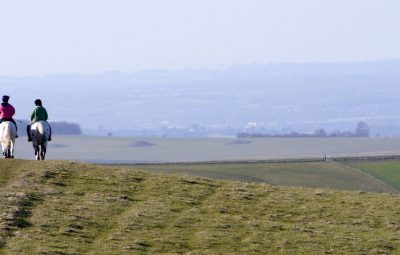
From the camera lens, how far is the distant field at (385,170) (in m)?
105

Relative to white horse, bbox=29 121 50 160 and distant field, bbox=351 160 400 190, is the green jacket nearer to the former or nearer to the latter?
white horse, bbox=29 121 50 160

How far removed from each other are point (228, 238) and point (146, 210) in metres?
4.34

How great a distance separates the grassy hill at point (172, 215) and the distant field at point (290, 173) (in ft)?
172

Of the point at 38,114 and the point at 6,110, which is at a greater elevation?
the point at 6,110

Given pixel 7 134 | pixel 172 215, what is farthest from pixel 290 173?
pixel 172 215

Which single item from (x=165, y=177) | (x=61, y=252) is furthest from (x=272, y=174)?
(x=61, y=252)

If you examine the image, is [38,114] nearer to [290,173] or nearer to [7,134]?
[7,134]

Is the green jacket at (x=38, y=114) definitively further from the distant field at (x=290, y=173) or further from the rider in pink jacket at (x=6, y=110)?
the distant field at (x=290, y=173)

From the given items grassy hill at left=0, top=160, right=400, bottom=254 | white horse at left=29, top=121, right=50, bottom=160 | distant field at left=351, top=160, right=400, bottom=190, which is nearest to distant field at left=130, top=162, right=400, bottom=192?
distant field at left=351, top=160, right=400, bottom=190

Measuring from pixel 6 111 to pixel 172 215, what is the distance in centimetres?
1343

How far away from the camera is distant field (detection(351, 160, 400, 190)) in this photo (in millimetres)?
105475

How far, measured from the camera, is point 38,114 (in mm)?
51938

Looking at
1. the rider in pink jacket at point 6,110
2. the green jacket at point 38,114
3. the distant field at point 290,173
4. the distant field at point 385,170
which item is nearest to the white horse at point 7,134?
the rider in pink jacket at point 6,110

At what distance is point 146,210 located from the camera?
135 feet
